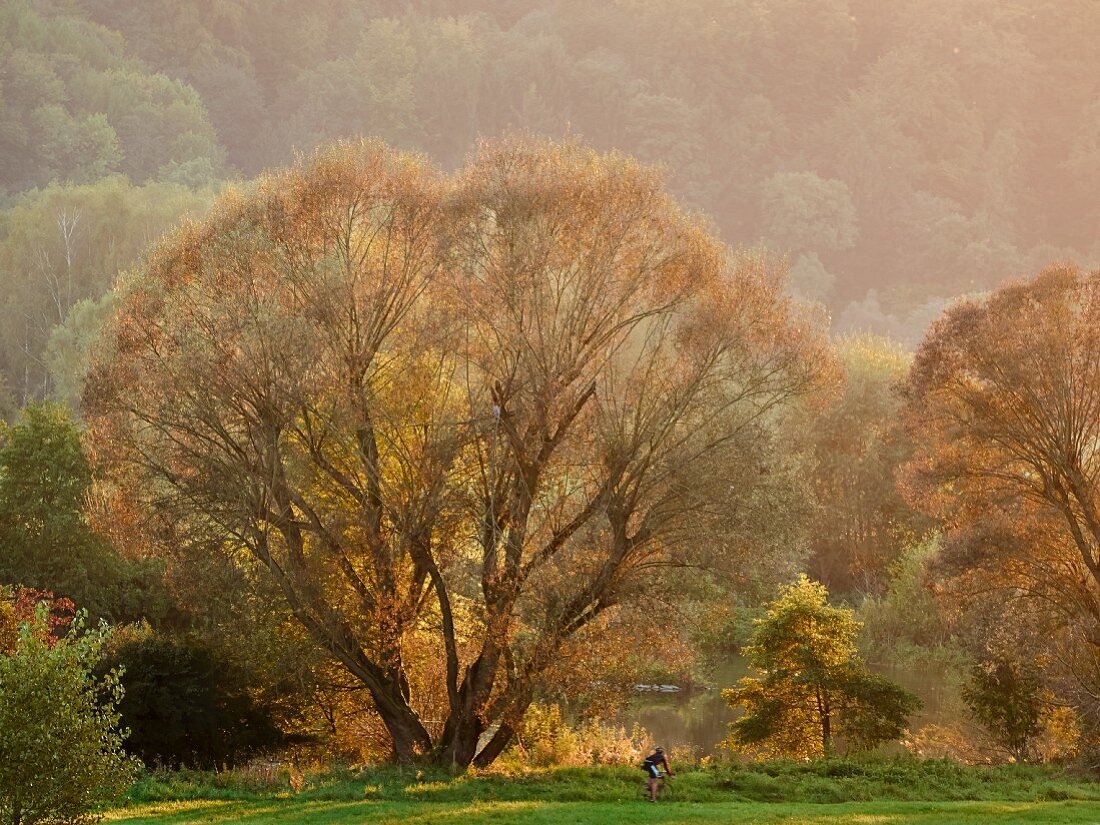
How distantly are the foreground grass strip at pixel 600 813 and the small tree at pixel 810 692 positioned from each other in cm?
687

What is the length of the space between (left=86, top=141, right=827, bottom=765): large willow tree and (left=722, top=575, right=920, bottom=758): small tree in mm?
7094

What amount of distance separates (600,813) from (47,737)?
8910mm

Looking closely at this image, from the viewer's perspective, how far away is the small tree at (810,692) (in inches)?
1071

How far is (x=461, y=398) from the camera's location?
2316cm

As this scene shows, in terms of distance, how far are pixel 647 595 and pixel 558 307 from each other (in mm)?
5488

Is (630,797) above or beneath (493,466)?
beneath

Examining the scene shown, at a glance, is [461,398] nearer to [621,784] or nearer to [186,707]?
[621,784]

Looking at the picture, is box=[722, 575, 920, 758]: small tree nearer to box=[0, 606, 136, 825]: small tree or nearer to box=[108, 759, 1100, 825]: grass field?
box=[108, 759, 1100, 825]: grass field

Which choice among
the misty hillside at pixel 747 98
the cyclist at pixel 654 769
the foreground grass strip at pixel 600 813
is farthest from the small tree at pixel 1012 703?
the misty hillside at pixel 747 98

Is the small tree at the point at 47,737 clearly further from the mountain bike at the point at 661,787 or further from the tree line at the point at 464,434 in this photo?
the mountain bike at the point at 661,787

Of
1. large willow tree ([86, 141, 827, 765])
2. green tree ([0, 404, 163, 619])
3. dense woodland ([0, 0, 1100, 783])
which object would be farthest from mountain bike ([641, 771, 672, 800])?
green tree ([0, 404, 163, 619])

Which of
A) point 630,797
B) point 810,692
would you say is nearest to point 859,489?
point 810,692

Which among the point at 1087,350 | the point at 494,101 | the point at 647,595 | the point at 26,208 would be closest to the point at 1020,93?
the point at 494,101

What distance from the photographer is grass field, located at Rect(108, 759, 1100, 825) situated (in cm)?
1838
